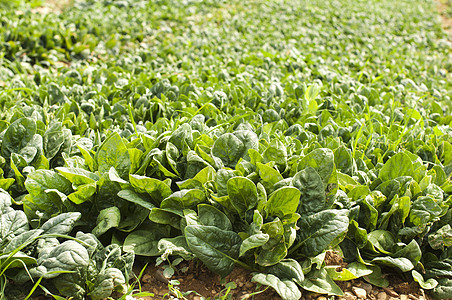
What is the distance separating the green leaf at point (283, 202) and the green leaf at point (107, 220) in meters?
0.86

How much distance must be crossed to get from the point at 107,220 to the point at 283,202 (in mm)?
1009

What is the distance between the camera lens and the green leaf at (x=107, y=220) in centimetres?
228

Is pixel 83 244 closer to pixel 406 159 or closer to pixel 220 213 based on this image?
pixel 220 213

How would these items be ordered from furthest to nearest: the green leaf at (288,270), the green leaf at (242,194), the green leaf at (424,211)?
the green leaf at (424,211) → the green leaf at (242,194) → the green leaf at (288,270)

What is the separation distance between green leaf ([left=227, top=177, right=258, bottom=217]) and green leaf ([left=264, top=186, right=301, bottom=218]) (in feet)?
0.33

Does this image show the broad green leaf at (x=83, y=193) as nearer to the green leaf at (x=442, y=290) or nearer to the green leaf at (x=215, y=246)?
the green leaf at (x=215, y=246)

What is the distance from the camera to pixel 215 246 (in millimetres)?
2205

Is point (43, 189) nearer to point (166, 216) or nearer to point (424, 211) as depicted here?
point (166, 216)

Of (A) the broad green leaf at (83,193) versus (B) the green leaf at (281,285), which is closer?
(B) the green leaf at (281,285)

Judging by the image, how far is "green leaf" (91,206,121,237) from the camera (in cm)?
228

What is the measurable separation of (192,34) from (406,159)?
20.9ft

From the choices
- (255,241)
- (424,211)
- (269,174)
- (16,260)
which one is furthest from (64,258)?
(424,211)

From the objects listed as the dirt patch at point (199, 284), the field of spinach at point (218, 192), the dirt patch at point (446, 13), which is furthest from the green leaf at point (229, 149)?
the dirt patch at point (446, 13)

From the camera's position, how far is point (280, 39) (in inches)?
333
